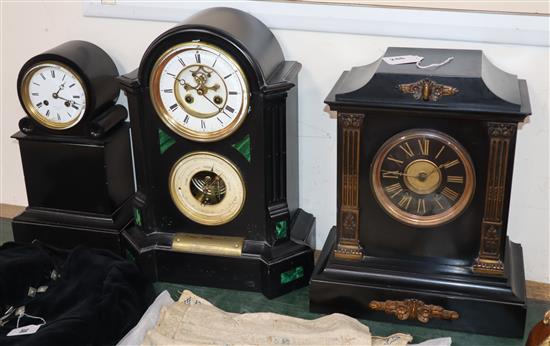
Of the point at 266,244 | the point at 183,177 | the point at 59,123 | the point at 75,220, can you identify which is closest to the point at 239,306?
the point at 266,244

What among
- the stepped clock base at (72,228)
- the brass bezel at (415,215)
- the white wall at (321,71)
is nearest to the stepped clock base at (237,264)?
the stepped clock base at (72,228)

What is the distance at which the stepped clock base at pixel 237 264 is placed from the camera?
108 inches

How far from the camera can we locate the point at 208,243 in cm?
279

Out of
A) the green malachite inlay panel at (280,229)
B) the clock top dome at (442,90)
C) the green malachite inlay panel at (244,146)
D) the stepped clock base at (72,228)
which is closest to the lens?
the clock top dome at (442,90)

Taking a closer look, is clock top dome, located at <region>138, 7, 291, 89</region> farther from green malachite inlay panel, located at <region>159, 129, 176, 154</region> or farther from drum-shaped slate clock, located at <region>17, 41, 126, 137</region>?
drum-shaped slate clock, located at <region>17, 41, 126, 137</region>

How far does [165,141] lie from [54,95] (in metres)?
0.49

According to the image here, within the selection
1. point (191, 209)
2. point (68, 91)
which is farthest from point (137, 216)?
point (68, 91)

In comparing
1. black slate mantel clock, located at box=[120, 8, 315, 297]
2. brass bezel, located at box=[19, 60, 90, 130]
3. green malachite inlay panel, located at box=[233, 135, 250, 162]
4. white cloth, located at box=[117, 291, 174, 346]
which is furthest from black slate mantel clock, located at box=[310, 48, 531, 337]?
brass bezel, located at box=[19, 60, 90, 130]

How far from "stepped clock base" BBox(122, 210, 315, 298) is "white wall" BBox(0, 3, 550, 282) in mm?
288

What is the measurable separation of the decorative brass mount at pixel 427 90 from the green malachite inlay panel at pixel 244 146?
59 centimetres

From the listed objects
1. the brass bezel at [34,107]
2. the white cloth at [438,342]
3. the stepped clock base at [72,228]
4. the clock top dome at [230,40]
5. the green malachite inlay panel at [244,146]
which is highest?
the clock top dome at [230,40]

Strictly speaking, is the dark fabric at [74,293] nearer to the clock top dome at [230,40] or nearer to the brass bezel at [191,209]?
the brass bezel at [191,209]

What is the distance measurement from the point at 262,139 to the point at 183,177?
13.9 inches

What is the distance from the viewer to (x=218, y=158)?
8.81 ft
